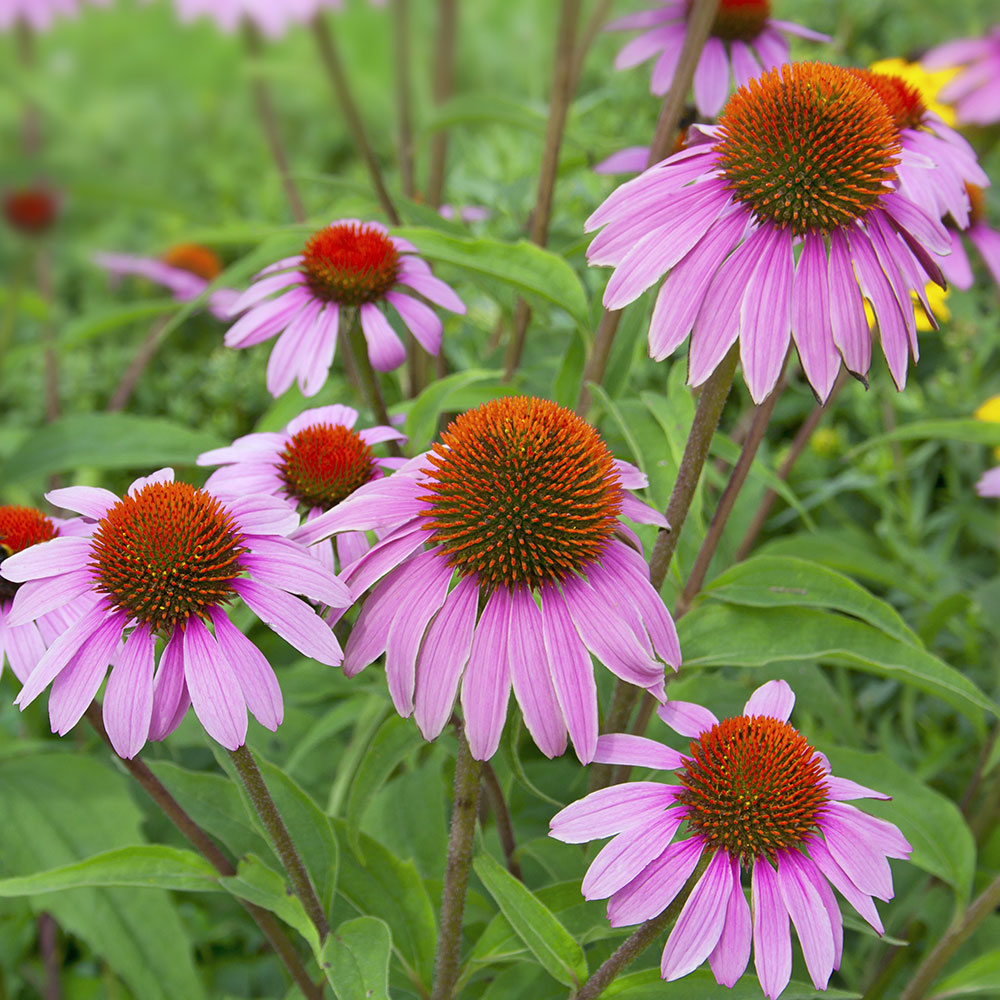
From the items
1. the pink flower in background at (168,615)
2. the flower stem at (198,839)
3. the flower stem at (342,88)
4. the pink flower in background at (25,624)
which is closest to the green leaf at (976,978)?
the flower stem at (198,839)

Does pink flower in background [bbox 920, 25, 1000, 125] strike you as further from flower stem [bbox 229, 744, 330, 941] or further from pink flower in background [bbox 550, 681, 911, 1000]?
flower stem [bbox 229, 744, 330, 941]

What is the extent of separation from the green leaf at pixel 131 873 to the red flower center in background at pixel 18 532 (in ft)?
0.74

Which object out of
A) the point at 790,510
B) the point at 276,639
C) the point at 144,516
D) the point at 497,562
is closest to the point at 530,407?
A: the point at 497,562

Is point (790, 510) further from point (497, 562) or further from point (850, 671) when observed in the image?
point (497, 562)

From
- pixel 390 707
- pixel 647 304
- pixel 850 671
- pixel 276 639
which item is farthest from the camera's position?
pixel 850 671

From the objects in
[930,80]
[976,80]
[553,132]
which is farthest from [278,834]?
[930,80]

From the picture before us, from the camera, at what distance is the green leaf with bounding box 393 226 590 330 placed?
955 mm

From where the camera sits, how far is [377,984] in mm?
704

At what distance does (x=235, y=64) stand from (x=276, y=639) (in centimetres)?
78

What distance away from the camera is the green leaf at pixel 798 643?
796 millimetres

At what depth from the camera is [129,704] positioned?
63 cm

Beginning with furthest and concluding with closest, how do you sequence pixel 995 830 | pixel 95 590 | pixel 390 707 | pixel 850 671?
pixel 850 671 < pixel 995 830 < pixel 390 707 < pixel 95 590

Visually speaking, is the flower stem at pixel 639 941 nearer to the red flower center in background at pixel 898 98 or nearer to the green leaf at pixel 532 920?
the green leaf at pixel 532 920

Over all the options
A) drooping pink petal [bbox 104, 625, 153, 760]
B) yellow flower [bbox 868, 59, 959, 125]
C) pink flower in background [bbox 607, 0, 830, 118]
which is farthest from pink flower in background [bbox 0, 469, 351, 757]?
yellow flower [bbox 868, 59, 959, 125]
